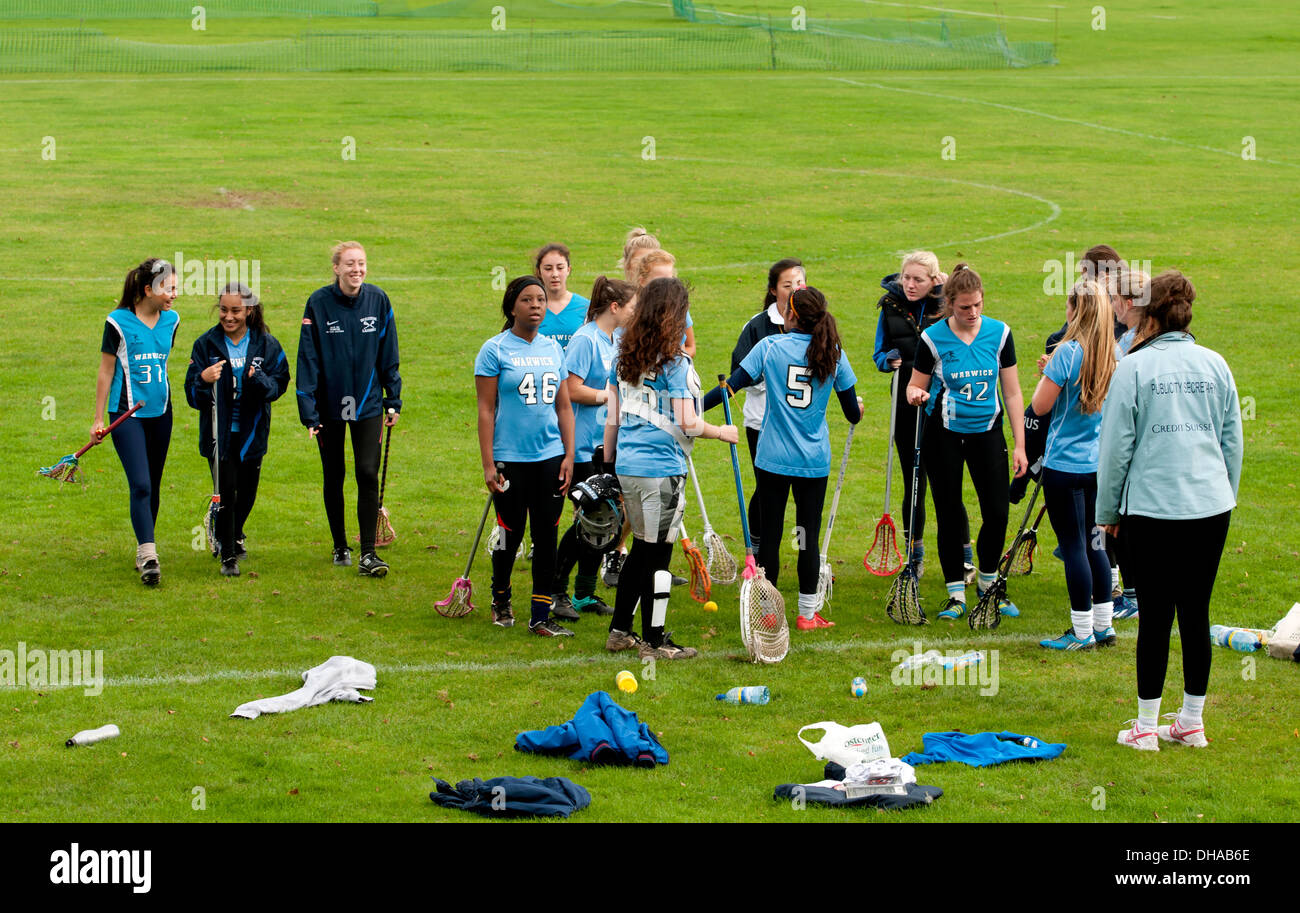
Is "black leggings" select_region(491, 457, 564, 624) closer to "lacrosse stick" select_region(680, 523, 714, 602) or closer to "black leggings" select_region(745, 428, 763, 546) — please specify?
"lacrosse stick" select_region(680, 523, 714, 602)

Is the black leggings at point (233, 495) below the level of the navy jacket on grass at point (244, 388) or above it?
below

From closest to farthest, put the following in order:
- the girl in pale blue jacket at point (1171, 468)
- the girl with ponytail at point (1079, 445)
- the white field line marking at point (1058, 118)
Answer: the girl in pale blue jacket at point (1171, 468) < the girl with ponytail at point (1079, 445) < the white field line marking at point (1058, 118)

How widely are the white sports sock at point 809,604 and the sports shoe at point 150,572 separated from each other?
508 centimetres

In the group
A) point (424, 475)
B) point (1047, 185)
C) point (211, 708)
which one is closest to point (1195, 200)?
point (1047, 185)

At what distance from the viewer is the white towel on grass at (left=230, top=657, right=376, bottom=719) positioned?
29.7 feet

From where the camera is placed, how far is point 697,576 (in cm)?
1141

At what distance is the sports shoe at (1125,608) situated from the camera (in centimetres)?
1112

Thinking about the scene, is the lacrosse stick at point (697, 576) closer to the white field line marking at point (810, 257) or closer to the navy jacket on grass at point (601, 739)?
the navy jacket on grass at point (601, 739)

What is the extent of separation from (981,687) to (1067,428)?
1.92 m

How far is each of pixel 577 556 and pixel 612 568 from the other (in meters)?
0.77

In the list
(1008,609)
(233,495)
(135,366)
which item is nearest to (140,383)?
(135,366)

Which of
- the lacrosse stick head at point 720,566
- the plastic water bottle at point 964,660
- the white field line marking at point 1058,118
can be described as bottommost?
the plastic water bottle at point 964,660

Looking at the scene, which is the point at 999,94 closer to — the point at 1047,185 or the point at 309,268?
the point at 1047,185

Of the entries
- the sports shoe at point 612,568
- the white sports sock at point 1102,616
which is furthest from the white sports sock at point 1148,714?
the sports shoe at point 612,568
